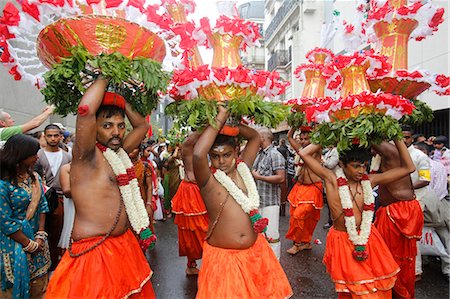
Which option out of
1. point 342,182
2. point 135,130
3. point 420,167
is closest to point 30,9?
point 135,130

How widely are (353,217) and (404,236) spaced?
133cm

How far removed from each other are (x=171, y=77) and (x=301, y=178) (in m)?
4.42

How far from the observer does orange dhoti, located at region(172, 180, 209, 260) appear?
5.22m

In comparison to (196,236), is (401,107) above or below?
above

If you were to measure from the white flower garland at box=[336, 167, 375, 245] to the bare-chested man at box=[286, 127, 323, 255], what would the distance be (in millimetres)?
2579

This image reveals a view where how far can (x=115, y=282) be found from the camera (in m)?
2.44

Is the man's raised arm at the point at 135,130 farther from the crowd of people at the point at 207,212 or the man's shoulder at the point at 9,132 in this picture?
the man's shoulder at the point at 9,132

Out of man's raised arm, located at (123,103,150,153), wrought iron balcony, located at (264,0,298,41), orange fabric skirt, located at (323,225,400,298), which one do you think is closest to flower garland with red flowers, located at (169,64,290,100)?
man's raised arm, located at (123,103,150,153)

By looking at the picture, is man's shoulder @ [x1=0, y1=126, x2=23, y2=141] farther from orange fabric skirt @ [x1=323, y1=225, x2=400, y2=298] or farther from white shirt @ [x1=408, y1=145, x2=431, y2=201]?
white shirt @ [x1=408, y1=145, x2=431, y2=201]

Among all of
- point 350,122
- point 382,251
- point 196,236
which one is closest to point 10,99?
point 196,236

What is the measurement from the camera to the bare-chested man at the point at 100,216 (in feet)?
7.87

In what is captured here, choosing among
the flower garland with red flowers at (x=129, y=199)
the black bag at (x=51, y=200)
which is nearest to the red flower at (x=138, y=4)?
the flower garland with red flowers at (x=129, y=199)

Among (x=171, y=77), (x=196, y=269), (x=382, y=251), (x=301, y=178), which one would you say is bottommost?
(x=196, y=269)

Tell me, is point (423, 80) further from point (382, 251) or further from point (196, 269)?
point (196, 269)
